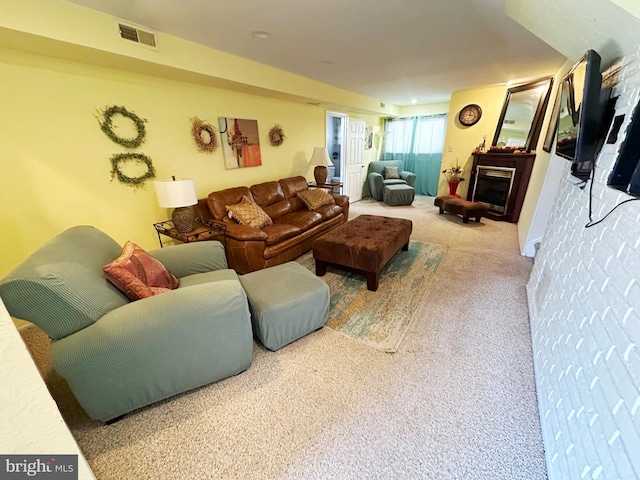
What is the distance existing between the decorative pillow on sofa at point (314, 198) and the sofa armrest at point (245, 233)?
4.38 feet

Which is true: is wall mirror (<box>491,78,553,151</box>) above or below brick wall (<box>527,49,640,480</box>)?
above

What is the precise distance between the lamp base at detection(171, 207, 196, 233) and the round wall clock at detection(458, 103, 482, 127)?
5273mm

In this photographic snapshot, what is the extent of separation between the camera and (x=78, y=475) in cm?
67

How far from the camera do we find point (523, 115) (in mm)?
4355

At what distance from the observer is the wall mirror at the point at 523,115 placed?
13.3 feet

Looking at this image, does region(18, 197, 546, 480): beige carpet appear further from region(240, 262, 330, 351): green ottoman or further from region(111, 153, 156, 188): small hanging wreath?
region(111, 153, 156, 188): small hanging wreath

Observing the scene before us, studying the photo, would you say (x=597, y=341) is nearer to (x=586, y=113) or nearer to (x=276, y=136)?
(x=586, y=113)

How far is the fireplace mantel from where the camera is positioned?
4.25 metres

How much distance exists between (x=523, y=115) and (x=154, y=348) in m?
5.91

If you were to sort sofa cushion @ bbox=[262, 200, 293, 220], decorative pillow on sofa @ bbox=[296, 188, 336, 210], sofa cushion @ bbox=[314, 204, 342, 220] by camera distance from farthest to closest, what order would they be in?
1. decorative pillow on sofa @ bbox=[296, 188, 336, 210]
2. sofa cushion @ bbox=[314, 204, 342, 220]
3. sofa cushion @ bbox=[262, 200, 293, 220]

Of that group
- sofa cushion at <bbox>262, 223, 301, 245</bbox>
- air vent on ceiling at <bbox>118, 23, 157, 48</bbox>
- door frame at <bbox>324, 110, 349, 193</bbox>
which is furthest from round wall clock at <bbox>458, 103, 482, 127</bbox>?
air vent on ceiling at <bbox>118, 23, 157, 48</bbox>

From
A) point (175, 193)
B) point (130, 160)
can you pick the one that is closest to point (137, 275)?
point (175, 193)

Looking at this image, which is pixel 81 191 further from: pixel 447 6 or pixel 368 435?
pixel 447 6

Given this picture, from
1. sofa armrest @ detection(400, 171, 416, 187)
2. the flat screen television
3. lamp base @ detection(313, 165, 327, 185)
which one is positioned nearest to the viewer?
the flat screen television
